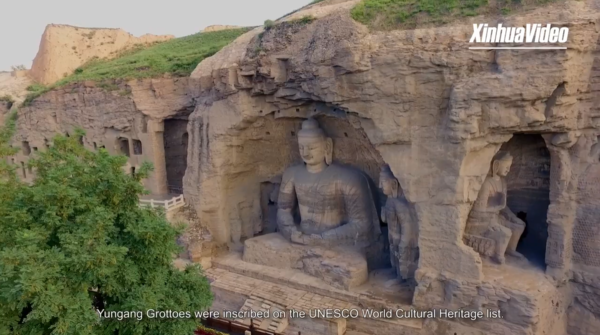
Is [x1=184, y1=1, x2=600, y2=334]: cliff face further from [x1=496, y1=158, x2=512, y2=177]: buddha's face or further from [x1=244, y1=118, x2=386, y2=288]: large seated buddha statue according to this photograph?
[x1=244, y1=118, x2=386, y2=288]: large seated buddha statue

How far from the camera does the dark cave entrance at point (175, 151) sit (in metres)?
17.7

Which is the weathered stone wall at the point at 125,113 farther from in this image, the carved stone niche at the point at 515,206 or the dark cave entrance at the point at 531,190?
the dark cave entrance at the point at 531,190

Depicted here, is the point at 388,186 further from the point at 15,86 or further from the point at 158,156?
the point at 15,86

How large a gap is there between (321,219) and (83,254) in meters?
7.90

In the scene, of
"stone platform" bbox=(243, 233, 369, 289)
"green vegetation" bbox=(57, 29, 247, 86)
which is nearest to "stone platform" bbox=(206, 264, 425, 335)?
"stone platform" bbox=(243, 233, 369, 289)

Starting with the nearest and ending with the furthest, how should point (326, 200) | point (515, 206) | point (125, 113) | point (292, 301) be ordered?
point (515, 206), point (292, 301), point (326, 200), point (125, 113)

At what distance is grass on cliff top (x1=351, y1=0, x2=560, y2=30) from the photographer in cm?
1030

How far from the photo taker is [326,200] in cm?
1348

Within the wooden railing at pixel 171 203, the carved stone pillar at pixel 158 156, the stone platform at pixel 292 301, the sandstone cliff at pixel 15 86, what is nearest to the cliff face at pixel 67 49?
the sandstone cliff at pixel 15 86

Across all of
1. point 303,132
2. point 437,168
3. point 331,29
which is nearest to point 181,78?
point 303,132

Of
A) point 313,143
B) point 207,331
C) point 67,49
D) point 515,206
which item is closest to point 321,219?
point 313,143

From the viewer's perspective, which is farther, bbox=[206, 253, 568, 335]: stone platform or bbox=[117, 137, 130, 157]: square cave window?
bbox=[117, 137, 130, 157]: square cave window

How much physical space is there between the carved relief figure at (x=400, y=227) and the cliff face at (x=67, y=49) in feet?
61.3

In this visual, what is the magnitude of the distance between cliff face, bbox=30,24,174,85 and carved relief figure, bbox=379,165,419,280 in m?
18.7
